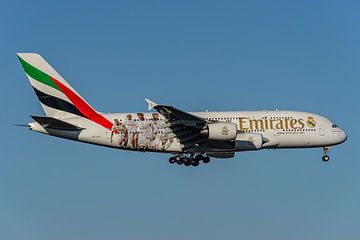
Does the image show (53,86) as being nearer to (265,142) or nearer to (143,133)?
(143,133)

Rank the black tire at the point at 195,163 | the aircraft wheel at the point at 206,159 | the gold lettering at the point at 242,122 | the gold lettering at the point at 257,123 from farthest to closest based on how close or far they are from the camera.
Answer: the aircraft wheel at the point at 206,159
the black tire at the point at 195,163
the gold lettering at the point at 257,123
the gold lettering at the point at 242,122

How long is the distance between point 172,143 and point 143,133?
2.56 metres

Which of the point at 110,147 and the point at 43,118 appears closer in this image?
the point at 43,118

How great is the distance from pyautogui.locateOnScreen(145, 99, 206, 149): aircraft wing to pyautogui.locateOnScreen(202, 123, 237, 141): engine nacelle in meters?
0.68

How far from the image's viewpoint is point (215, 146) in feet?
199

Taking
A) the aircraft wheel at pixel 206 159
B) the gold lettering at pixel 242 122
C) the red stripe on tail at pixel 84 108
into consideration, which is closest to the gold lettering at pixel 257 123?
the gold lettering at pixel 242 122

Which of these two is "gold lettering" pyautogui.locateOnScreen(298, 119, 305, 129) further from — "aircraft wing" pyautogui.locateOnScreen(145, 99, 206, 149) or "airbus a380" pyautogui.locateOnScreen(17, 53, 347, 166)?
"aircraft wing" pyautogui.locateOnScreen(145, 99, 206, 149)

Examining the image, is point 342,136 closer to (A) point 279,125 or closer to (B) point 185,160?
(A) point 279,125

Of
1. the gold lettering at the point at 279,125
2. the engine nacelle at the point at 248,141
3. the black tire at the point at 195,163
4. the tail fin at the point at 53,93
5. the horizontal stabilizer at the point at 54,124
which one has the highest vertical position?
the tail fin at the point at 53,93

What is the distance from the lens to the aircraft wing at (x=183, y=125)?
57.5 metres

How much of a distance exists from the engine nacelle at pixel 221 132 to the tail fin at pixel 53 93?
839 cm

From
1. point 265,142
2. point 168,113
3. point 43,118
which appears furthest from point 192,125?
point 43,118

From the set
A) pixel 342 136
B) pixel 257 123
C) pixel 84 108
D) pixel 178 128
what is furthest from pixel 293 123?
Answer: pixel 84 108

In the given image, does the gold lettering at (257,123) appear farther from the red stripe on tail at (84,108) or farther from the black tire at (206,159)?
the red stripe on tail at (84,108)
